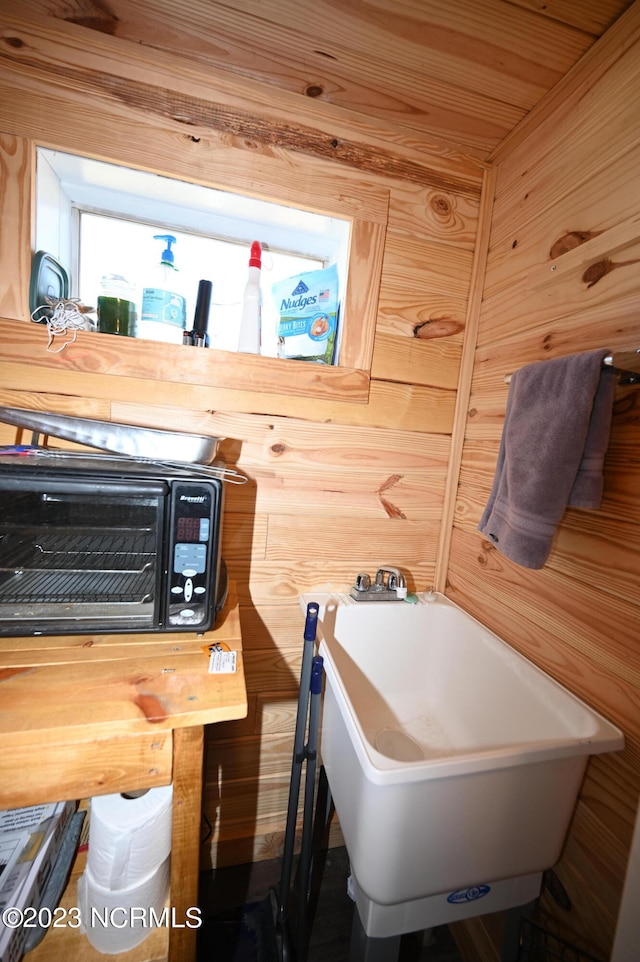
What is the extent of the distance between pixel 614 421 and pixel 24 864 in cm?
132

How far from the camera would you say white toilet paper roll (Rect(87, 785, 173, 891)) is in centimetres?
59

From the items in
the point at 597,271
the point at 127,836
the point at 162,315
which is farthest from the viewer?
the point at 162,315

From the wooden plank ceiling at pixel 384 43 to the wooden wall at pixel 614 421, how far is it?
8 centimetres

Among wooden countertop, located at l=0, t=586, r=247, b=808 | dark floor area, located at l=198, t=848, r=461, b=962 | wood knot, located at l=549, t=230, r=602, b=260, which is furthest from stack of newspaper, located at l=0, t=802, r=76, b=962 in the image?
wood knot, located at l=549, t=230, r=602, b=260

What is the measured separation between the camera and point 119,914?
0.61 metres

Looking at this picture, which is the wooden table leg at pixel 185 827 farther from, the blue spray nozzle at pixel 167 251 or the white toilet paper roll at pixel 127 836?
the blue spray nozzle at pixel 167 251

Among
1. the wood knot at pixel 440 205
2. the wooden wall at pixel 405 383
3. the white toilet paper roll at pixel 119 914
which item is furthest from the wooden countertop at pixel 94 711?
the wood knot at pixel 440 205

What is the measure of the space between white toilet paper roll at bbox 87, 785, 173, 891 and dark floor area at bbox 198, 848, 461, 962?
0.52 m

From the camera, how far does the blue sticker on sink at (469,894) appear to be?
0.62 metres

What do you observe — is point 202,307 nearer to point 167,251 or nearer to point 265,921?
point 167,251

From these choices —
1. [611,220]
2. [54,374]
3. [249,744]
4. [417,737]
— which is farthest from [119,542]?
[611,220]

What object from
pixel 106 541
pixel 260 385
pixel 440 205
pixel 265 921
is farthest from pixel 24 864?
pixel 440 205

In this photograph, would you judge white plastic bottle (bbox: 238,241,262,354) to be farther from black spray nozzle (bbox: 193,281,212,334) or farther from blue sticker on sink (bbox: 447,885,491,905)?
blue sticker on sink (bbox: 447,885,491,905)

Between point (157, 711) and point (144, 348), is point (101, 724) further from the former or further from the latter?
point (144, 348)
